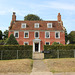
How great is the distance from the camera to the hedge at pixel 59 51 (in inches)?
594

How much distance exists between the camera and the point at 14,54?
14672mm

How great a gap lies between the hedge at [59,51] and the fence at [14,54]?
281 cm

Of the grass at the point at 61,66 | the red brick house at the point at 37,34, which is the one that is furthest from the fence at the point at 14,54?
the red brick house at the point at 37,34

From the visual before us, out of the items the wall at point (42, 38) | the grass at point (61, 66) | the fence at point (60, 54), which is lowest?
the grass at point (61, 66)

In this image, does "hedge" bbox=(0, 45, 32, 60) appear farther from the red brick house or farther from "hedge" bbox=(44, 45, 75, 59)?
the red brick house

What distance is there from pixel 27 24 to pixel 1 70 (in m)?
21.9

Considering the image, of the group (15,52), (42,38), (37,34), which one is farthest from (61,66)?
(37,34)

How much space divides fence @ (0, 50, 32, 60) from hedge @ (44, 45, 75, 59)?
2809mm

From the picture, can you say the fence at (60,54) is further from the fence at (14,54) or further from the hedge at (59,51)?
the fence at (14,54)

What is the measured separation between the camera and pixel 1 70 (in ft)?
29.6

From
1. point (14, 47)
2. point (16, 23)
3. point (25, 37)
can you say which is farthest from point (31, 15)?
point (14, 47)

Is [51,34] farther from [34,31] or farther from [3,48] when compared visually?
[3,48]

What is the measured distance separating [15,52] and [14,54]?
334 millimetres

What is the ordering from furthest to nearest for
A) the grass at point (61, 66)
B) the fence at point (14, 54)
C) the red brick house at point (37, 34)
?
the red brick house at point (37, 34)
the fence at point (14, 54)
the grass at point (61, 66)
